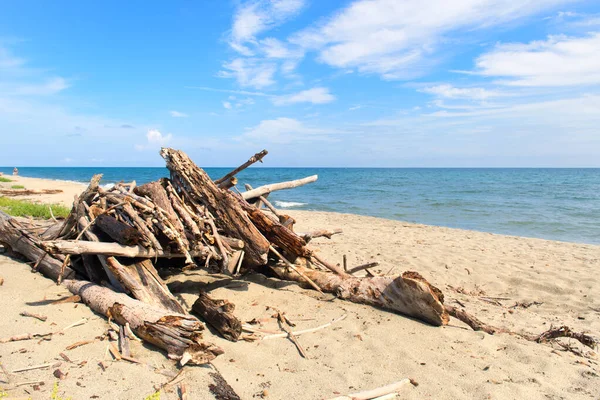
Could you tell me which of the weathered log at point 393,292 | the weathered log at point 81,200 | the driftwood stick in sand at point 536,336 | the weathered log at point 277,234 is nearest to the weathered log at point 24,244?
the weathered log at point 81,200

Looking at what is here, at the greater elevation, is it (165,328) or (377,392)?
(165,328)

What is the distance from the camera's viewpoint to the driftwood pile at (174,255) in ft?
13.4

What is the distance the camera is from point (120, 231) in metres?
4.43

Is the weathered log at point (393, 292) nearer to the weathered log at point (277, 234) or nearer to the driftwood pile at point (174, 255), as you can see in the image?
the driftwood pile at point (174, 255)

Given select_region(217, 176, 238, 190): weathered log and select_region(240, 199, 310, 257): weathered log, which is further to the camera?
select_region(217, 176, 238, 190): weathered log

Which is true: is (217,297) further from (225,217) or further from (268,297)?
(225,217)

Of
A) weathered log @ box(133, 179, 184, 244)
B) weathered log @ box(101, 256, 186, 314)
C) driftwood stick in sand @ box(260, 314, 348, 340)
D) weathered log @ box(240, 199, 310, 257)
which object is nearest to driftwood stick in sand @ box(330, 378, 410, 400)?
driftwood stick in sand @ box(260, 314, 348, 340)

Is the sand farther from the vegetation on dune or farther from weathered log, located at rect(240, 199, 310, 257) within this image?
the vegetation on dune

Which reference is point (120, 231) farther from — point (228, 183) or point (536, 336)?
point (536, 336)

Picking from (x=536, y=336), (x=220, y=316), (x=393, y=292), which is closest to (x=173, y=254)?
(x=220, y=316)

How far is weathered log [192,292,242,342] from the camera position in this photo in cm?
409

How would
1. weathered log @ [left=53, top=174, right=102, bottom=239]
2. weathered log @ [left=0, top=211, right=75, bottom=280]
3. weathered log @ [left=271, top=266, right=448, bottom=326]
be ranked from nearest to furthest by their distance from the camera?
weathered log @ [left=271, top=266, right=448, bottom=326] < weathered log @ [left=53, top=174, right=102, bottom=239] < weathered log @ [left=0, top=211, right=75, bottom=280]

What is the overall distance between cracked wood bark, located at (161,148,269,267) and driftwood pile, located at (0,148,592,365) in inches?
0.5

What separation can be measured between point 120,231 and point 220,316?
1.57m
